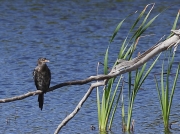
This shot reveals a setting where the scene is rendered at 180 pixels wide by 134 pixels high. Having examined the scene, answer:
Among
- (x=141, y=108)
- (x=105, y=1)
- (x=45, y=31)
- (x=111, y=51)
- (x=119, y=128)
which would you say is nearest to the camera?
(x=119, y=128)

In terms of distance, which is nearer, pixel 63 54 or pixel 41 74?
pixel 41 74

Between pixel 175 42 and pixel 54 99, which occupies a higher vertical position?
pixel 175 42

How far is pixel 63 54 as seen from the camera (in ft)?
51.2

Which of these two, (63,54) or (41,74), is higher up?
(41,74)

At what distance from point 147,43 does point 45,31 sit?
3.12 metres

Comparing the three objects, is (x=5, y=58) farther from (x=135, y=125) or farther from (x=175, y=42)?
(x=175, y=42)

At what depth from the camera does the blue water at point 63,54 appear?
10.2m

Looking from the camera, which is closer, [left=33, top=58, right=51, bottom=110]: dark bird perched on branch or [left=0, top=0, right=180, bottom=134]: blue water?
[left=33, top=58, right=51, bottom=110]: dark bird perched on branch

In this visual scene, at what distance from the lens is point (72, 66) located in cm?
1425

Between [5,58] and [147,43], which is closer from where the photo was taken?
[5,58]

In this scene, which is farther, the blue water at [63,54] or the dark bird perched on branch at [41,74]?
the blue water at [63,54]

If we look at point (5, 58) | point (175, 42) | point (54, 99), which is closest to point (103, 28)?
point (5, 58)

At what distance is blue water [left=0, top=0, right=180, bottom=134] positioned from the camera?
10.2 metres

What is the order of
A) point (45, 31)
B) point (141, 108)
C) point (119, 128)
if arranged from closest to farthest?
point (119, 128), point (141, 108), point (45, 31)
